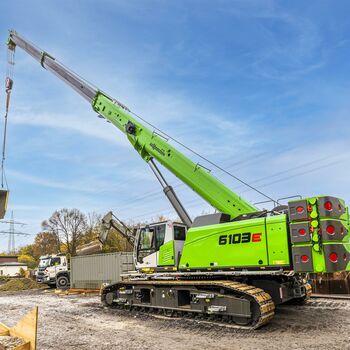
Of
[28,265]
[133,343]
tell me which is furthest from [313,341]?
[28,265]

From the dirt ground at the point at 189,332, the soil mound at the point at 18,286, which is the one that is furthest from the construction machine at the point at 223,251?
the soil mound at the point at 18,286

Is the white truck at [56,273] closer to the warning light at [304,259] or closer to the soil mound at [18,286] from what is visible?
the soil mound at [18,286]

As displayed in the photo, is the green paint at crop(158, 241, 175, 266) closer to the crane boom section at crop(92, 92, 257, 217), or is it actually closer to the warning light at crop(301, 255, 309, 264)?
the crane boom section at crop(92, 92, 257, 217)

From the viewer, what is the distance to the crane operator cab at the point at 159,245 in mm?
12125

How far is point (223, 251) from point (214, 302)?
54.4 inches

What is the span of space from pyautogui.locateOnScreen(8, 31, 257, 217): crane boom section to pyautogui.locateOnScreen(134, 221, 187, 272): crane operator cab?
5.14 feet

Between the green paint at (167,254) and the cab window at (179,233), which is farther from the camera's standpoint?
the cab window at (179,233)

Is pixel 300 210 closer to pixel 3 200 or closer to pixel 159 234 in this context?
pixel 159 234

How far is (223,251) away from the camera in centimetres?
1043

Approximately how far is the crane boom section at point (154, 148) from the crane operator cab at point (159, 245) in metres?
1.57

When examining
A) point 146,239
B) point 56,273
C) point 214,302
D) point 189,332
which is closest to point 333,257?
point 214,302

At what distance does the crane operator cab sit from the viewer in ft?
39.8

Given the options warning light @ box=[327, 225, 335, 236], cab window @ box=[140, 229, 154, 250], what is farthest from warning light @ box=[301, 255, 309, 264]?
cab window @ box=[140, 229, 154, 250]

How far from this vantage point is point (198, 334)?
919 centimetres
